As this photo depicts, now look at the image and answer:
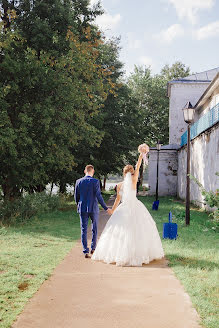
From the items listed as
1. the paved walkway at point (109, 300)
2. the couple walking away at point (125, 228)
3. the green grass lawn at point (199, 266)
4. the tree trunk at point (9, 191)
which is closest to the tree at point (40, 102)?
the tree trunk at point (9, 191)

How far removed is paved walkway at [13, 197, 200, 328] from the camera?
4.40 m

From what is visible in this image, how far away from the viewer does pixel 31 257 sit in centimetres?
808

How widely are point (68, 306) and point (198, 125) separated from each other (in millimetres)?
18229

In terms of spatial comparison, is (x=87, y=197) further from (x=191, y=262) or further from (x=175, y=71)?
(x=175, y=71)

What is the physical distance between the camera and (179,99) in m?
36.7

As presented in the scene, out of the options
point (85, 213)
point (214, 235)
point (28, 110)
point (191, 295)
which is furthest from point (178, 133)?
point (191, 295)

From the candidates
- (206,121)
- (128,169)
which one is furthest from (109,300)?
(206,121)

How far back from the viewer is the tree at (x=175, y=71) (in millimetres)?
59375

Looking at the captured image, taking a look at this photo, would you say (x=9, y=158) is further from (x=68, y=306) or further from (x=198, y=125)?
(x=68, y=306)

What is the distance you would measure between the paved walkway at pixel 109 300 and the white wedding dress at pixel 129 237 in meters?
0.33

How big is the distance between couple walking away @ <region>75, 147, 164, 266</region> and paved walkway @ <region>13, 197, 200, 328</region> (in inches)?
14.6

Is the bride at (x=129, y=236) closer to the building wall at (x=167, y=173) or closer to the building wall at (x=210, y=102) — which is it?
the building wall at (x=210, y=102)

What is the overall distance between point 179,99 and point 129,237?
3072 cm

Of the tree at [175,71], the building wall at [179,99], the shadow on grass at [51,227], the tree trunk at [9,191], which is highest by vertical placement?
the tree at [175,71]
